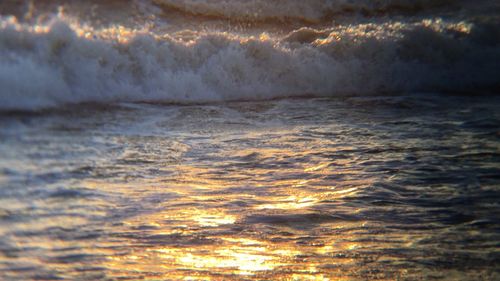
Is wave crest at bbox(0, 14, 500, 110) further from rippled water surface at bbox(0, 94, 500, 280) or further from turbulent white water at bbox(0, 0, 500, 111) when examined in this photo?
rippled water surface at bbox(0, 94, 500, 280)

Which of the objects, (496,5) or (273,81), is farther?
(496,5)

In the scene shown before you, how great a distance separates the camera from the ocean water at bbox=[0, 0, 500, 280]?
309cm

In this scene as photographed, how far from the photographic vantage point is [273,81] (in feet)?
29.0

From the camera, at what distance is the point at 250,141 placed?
18.5 ft

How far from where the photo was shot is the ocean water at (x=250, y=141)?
309 cm

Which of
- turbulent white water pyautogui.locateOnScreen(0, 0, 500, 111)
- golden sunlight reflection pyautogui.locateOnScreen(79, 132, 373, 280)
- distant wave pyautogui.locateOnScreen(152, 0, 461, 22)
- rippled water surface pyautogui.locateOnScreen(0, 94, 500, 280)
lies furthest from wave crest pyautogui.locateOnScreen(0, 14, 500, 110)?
golden sunlight reflection pyautogui.locateOnScreen(79, 132, 373, 280)

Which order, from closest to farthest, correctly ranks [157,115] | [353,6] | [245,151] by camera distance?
1. [245,151]
2. [157,115]
3. [353,6]

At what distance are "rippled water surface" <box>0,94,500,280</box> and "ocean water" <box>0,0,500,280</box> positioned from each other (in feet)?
0.05

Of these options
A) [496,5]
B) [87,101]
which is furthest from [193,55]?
[496,5]

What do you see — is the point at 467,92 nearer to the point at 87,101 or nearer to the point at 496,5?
the point at 496,5

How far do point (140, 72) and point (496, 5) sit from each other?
17.9 feet

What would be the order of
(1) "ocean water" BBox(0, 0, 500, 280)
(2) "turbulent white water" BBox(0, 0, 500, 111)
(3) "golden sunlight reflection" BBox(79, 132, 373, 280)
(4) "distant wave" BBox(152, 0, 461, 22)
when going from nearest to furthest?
(3) "golden sunlight reflection" BBox(79, 132, 373, 280) < (1) "ocean water" BBox(0, 0, 500, 280) < (2) "turbulent white water" BBox(0, 0, 500, 111) < (4) "distant wave" BBox(152, 0, 461, 22)

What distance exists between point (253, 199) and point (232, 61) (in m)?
5.28

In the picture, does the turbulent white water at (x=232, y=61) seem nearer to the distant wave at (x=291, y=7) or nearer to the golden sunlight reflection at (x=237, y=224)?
the distant wave at (x=291, y=7)
